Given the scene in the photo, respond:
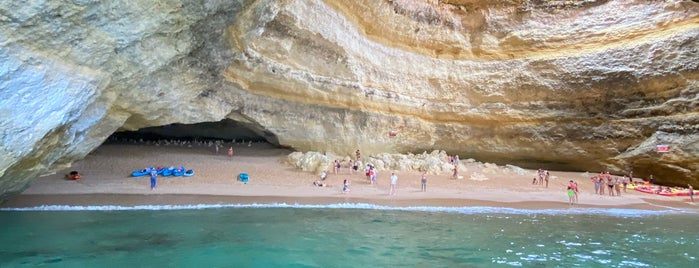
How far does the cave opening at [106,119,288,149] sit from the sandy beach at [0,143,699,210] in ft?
9.14

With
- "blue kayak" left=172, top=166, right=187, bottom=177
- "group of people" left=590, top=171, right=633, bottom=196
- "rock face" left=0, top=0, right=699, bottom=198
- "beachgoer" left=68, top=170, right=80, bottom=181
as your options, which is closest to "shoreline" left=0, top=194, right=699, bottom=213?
"group of people" left=590, top=171, right=633, bottom=196

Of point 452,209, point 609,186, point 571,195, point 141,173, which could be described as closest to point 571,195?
point 571,195

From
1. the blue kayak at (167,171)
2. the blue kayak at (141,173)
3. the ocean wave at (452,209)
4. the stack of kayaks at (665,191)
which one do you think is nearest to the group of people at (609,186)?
the stack of kayaks at (665,191)

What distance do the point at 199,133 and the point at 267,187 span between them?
35.2ft

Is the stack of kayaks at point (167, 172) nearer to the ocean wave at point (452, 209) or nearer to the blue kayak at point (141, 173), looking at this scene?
the blue kayak at point (141, 173)

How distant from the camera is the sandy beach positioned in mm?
13945

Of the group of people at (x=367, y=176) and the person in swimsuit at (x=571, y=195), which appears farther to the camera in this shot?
the group of people at (x=367, y=176)

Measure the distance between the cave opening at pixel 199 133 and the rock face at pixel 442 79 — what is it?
4484mm

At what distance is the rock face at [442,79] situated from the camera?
43.4ft

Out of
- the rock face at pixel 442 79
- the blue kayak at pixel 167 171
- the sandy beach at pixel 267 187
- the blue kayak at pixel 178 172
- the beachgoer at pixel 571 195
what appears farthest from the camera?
the blue kayak at pixel 178 172

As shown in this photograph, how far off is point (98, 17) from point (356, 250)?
694 centimetres

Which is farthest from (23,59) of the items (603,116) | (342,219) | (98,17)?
(603,116)

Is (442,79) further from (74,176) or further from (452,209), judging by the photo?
(74,176)

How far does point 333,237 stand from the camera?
9.60 metres
